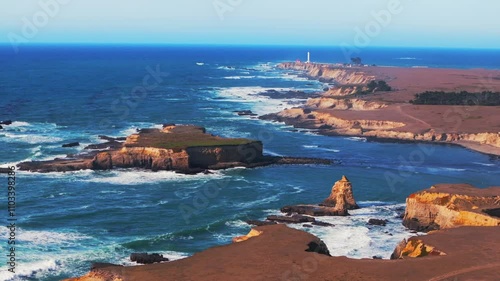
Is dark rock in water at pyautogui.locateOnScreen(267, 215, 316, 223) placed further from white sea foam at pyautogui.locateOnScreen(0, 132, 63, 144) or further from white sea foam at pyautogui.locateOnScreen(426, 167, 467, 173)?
white sea foam at pyautogui.locateOnScreen(0, 132, 63, 144)

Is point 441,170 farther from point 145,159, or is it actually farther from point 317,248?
point 317,248

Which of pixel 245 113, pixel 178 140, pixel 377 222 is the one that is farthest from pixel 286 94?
pixel 377 222

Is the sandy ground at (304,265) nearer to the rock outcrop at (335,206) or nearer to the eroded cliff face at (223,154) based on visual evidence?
the rock outcrop at (335,206)

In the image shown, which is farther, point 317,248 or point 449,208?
point 449,208

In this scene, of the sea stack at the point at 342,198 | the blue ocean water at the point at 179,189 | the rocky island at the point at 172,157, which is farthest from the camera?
the rocky island at the point at 172,157

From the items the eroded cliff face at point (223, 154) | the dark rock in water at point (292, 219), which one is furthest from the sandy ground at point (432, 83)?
the dark rock in water at point (292, 219)

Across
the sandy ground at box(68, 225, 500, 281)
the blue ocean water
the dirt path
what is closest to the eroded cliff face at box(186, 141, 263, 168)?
the blue ocean water

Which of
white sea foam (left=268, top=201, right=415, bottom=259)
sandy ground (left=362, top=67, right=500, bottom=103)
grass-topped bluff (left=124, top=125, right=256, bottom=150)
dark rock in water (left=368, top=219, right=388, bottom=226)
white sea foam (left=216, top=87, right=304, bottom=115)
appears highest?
sandy ground (left=362, top=67, right=500, bottom=103)
